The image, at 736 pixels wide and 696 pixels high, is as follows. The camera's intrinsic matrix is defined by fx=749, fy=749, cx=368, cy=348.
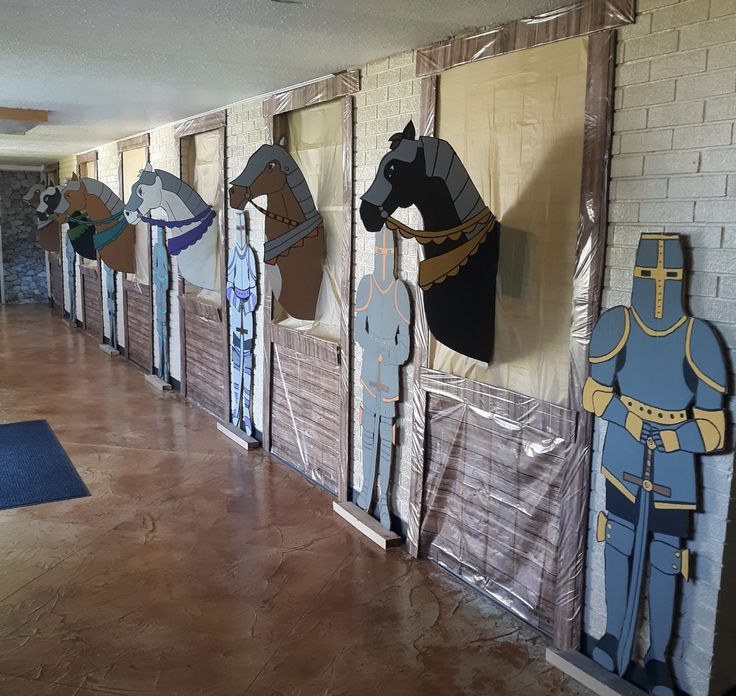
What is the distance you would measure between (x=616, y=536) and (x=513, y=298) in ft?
3.81

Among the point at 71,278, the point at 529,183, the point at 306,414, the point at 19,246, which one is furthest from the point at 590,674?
the point at 19,246

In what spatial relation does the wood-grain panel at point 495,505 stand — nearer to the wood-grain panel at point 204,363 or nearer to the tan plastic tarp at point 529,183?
the tan plastic tarp at point 529,183

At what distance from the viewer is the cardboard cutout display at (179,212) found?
631cm

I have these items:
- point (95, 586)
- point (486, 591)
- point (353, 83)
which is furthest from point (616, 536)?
point (353, 83)

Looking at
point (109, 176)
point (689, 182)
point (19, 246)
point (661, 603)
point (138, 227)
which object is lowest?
point (661, 603)

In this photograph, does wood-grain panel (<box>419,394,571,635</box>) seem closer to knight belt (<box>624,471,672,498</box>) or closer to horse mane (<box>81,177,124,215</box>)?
knight belt (<box>624,471,672,498</box>)

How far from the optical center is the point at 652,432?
2838 millimetres

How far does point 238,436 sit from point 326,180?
2357mm

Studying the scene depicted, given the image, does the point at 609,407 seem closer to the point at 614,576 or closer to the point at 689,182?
the point at 614,576

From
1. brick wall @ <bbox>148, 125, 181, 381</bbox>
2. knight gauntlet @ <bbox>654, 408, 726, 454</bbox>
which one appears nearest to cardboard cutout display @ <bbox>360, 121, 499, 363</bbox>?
knight gauntlet @ <bbox>654, 408, 726, 454</bbox>

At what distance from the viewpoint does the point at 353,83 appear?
15.0ft

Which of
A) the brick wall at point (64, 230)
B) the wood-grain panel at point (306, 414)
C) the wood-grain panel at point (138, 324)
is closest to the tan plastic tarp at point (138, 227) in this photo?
the wood-grain panel at point (138, 324)

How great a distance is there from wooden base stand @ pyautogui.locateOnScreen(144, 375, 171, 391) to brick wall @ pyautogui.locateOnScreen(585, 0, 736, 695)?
6030 millimetres

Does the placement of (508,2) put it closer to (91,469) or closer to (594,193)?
(594,193)
